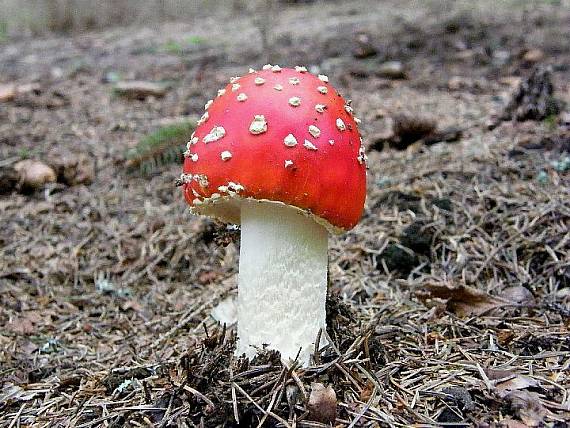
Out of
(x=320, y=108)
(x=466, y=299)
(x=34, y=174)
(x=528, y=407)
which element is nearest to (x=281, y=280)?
(x=320, y=108)

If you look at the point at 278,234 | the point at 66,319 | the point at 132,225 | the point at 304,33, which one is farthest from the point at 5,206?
the point at 304,33

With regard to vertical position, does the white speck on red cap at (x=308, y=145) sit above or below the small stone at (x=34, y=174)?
above

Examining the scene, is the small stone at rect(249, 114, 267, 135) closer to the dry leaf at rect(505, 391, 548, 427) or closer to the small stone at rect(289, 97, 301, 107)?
the small stone at rect(289, 97, 301, 107)

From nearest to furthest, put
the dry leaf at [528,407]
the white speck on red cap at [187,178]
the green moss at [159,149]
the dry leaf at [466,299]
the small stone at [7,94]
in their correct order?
the dry leaf at [528,407] → the white speck on red cap at [187,178] → the dry leaf at [466,299] → the green moss at [159,149] → the small stone at [7,94]

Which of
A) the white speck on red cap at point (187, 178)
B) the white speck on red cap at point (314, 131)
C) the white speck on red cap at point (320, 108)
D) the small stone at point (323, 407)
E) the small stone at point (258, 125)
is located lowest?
the small stone at point (323, 407)

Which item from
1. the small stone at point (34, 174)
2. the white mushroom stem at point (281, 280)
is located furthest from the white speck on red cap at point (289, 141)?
the small stone at point (34, 174)

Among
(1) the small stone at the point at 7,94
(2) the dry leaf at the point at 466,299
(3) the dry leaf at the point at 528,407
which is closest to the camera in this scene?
(3) the dry leaf at the point at 528,407

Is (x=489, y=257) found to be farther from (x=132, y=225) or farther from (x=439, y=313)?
(x=132, y=225)

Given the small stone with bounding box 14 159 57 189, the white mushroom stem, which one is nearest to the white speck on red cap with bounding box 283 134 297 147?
the white mushroom stem

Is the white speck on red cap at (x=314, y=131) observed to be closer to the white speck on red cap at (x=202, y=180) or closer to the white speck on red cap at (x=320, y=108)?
the white speck on red cap at (x=320, y=108)
